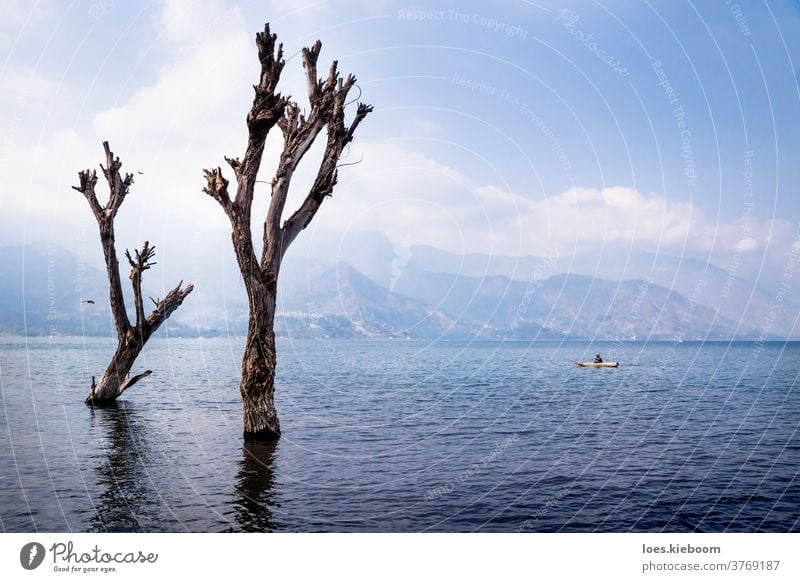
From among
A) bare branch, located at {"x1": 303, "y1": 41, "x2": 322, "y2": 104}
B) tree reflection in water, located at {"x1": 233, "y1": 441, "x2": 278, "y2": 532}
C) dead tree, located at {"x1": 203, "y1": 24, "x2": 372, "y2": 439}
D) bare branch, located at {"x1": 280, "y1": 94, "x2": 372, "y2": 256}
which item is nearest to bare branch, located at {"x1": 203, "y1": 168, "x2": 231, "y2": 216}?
dead tree, located at {"x1": 203, "y1": 24, "x2": 372, "y2": 439}

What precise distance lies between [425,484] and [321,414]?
56.5ft

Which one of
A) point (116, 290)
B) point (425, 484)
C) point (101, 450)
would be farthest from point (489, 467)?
point (116, 290)

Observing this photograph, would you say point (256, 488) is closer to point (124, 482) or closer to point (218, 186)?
point (124, 482)

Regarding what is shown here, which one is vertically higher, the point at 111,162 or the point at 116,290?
the point at 111,162

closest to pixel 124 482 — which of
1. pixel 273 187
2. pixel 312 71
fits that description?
pixel 273 187

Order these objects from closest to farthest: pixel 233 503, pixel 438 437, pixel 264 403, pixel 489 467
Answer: pixel 233 503, pixel 489 467, pixel 264 403, pixel 438 437

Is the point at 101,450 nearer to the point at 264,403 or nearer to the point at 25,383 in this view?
the point at 264,403
